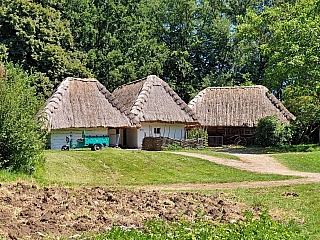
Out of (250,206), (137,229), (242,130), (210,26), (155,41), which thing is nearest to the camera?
(137,229)

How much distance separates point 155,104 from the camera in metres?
31.8

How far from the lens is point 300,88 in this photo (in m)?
26.2

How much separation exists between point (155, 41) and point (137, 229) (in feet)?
132

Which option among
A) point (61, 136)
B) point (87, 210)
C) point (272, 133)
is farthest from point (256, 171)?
point (272, 133)

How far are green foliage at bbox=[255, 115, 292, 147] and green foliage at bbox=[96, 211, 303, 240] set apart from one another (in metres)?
25.2

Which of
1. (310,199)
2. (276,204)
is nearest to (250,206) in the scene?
(276,204)

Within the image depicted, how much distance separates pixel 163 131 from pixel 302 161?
1276cm

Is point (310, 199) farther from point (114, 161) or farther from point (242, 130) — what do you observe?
point (242, 130)

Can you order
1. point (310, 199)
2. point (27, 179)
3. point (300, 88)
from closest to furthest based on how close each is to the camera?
point (310, 199)
point (27, 179)
point (300, 88)

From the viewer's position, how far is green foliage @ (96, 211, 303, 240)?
6.70 m

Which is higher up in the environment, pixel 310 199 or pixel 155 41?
pixel 155 41

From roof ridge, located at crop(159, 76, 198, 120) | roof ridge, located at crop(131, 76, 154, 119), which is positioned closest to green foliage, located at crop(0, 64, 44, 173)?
roof ridge, located at crop(131, 76, 154, 119)

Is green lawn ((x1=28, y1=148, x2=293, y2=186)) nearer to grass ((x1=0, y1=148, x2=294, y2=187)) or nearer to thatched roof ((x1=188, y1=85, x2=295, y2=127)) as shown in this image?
grass ((x1=0, y1=148, x2=294, y2=187))

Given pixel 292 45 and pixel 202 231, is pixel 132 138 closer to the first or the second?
pixel 292 45
